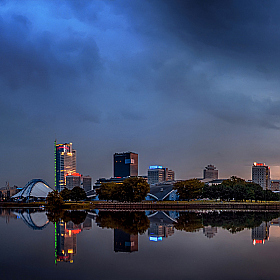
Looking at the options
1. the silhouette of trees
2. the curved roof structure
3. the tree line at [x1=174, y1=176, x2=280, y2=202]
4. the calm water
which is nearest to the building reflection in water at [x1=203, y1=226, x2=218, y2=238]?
the calm water

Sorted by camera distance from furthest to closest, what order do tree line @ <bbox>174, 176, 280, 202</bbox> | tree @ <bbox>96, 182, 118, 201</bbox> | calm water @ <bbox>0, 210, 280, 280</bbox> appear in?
1. tree line @ <bbox>174, 176, 280, 202</bbox>
2. tree @ <bbox>96, 182, 118, 201</bbox>
3. calm water @ <bbox>0, 210, 280, 280</bbox>

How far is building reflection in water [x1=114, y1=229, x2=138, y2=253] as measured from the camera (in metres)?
34.7

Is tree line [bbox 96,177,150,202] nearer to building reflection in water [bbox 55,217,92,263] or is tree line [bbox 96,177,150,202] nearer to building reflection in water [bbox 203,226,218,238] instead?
building reflection in water [bbox 55,217,92,263]

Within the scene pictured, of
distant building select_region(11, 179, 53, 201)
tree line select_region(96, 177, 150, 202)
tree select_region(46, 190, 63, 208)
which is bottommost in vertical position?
distant building select_region(11, 179, 53, 201)

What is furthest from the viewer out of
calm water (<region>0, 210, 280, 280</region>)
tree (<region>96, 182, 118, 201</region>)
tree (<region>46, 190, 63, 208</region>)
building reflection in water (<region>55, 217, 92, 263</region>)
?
tree (<region>96, 182, 118, 201</region>)

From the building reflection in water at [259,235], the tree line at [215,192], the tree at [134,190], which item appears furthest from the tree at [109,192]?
the building reflection in water at [259,235]

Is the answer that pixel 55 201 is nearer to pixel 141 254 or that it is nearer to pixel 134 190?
pixel 134 190

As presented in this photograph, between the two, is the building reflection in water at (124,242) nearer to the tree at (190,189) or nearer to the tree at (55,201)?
the tree at (55,201)

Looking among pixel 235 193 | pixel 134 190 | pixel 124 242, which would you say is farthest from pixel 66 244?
pixel 235 193

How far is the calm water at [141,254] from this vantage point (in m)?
25.4

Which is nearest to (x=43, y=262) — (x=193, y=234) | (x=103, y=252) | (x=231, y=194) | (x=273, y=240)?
(x=103, y=252)

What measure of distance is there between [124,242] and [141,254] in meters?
7.37

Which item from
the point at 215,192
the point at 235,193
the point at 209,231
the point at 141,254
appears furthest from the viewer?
the point at 215,192

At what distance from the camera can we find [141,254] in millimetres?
31844
